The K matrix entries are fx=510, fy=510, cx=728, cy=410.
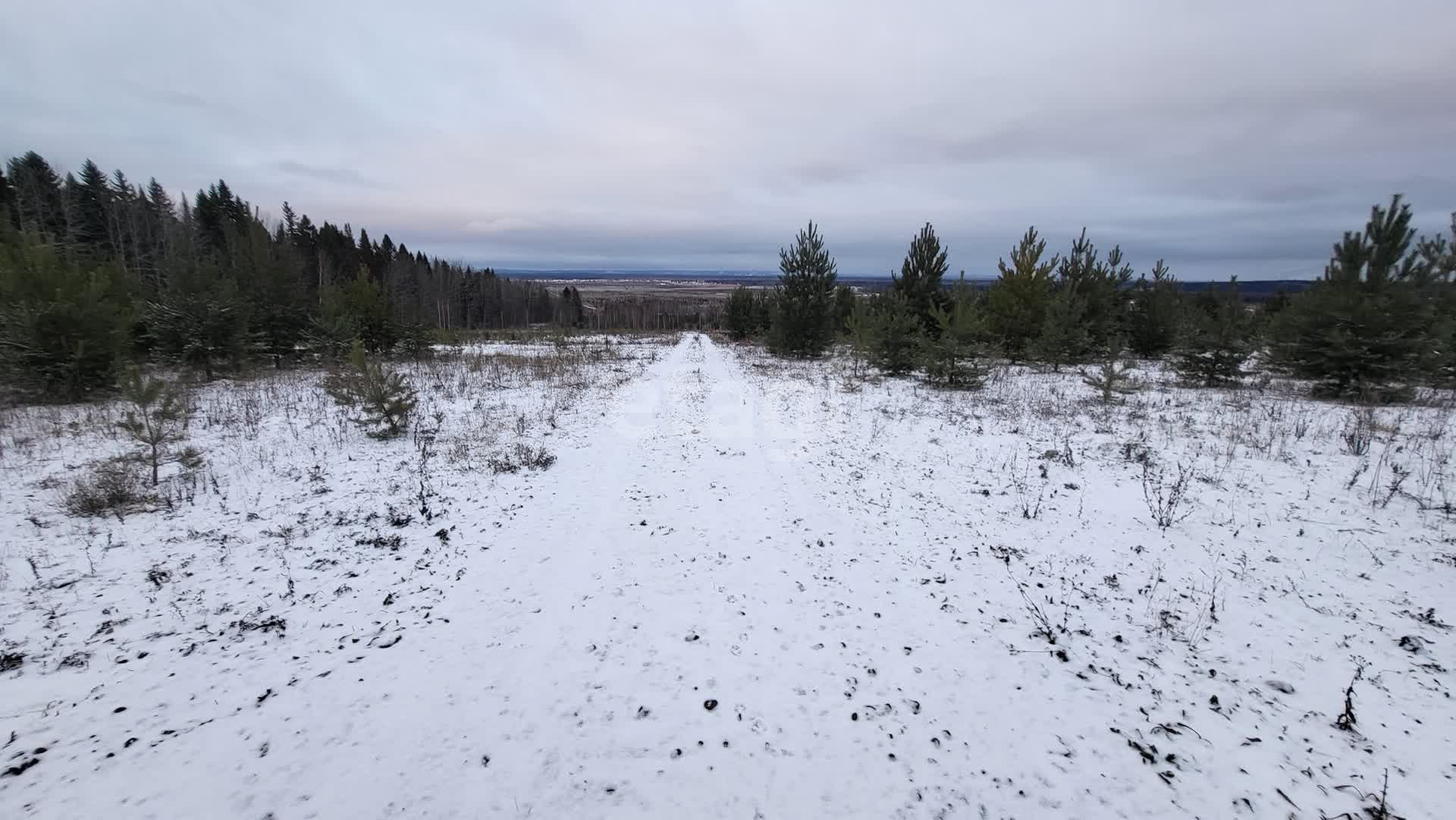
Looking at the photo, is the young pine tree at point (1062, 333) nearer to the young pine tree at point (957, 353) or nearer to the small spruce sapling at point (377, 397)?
the young pine tree at point (957, 353)

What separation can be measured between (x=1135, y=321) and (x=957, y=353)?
1277 cm

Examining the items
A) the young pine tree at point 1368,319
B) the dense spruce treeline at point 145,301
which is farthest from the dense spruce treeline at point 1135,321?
the dense spruce treeline at point 145,301

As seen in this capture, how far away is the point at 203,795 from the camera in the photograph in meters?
2.67

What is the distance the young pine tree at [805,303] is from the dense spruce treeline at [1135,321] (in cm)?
5

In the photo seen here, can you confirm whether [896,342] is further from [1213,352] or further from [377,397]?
[377,397]

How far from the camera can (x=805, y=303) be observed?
2416 cm

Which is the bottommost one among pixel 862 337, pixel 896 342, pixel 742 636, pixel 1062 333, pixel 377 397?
pixel 742 636

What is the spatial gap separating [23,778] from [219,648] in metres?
1.18

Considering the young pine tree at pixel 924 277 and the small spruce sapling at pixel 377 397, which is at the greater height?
the young pine tree at pixel 924 277

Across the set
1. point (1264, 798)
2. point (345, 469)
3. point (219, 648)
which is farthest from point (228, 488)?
point (1264, 798)

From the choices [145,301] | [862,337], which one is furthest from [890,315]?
[145,301]

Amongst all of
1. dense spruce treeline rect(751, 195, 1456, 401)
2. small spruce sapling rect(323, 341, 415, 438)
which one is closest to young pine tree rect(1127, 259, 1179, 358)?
dense spruce treeline rect(751, 195, 1456, 401)

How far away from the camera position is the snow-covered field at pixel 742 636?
284 centimetres

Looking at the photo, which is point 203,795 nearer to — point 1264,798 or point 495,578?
point 495,578
